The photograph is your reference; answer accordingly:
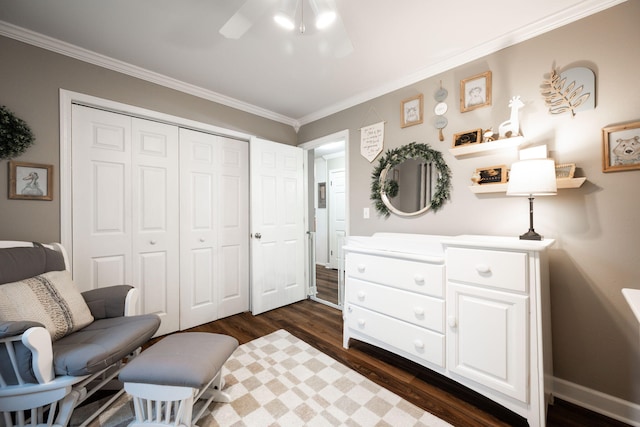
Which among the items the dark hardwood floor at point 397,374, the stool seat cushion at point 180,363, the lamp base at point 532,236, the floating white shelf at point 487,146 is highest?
the floating white shelf at point 487,146

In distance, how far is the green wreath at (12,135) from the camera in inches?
66.2

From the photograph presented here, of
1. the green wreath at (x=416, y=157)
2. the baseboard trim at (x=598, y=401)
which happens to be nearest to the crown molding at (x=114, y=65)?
the green wreath at (x=416, y=157)

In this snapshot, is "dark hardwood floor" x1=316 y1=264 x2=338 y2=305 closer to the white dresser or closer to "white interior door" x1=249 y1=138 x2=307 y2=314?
"white interior door" x1=249 y1=138 x2=307 y2=314

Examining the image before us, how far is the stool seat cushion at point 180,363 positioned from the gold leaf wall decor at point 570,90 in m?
2.54

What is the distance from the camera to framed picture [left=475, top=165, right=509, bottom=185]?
182 centimetres

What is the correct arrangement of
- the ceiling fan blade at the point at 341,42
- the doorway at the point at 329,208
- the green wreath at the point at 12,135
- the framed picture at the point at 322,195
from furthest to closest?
A: the framed picture at the point at 322,195
the doorway at the point at 329,208
the green wreath at the point at 12,135
the ceiling fan blade at the point at 341,42

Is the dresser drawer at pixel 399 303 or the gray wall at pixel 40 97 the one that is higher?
the gray wall at pixel 40 97

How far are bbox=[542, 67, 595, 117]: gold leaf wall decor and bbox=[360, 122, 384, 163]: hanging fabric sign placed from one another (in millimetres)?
1243

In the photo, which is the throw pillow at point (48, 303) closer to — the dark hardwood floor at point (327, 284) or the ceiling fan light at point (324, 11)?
the ceiling fan light at point (324, 11)

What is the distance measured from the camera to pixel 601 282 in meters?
1.55

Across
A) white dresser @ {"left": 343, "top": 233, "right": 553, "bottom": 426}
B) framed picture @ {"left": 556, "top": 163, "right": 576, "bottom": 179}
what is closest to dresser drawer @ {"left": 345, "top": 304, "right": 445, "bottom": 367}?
white dresser @ {"left": 343, "top": 233, "right": 553, "bottom": 426}

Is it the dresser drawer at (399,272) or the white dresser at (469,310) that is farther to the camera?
the dresser drawer at (399,272)

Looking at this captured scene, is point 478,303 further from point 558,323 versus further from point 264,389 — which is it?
point 264,389

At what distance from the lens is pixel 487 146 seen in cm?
188
